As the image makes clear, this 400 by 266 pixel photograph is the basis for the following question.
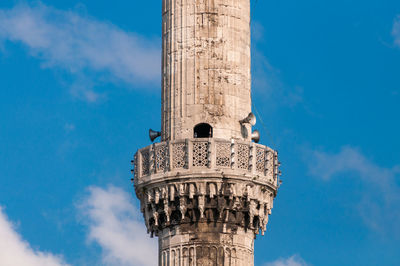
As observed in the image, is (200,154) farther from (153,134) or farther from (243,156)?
(153,134)

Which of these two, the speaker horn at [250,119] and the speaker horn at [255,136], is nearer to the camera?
the speaker horn at [250,119]

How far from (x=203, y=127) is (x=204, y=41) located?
10.2 feet

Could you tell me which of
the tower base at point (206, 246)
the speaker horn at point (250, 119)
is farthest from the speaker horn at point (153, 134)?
the tower base at point (206, 246)

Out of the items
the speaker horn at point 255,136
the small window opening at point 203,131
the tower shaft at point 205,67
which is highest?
the tower shaft at point 205,67

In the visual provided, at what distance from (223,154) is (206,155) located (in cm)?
60

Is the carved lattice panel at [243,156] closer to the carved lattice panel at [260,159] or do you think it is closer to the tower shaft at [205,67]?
the carved lattice panel at [260,159]

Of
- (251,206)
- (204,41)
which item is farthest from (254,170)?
(204,41)

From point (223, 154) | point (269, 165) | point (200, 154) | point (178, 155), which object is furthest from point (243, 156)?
point (178, 155)

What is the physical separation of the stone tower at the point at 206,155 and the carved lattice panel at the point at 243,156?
35 millimetres

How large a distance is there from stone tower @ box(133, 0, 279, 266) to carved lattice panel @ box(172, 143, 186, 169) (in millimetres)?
35

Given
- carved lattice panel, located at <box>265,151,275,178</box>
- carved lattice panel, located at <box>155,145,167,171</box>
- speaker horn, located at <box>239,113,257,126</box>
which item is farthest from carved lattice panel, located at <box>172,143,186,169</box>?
carved lattice panel, located at <box>265,151,275,178</box>

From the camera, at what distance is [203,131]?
54.5m

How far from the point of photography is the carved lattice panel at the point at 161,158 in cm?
5384

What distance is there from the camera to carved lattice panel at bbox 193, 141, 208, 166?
175 ft
